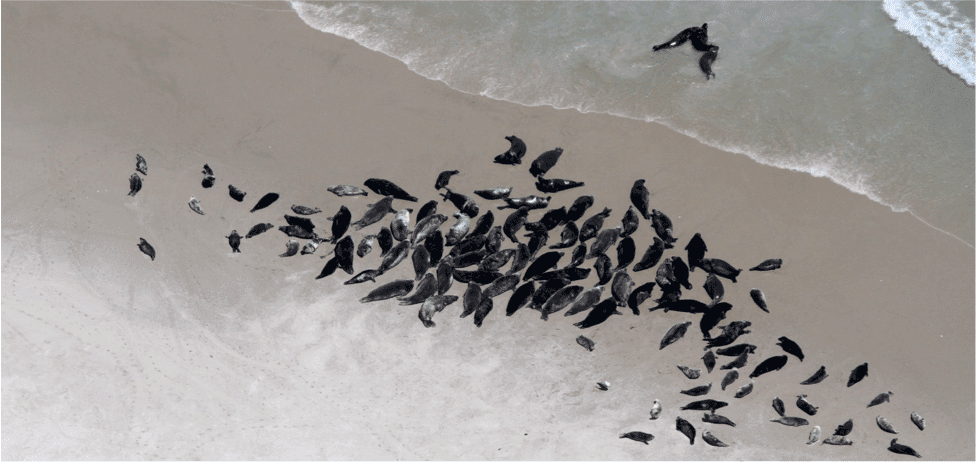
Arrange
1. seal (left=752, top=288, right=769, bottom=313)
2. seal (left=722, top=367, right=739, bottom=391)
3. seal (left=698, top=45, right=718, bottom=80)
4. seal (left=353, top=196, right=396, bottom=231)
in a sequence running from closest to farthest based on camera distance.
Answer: seal (left=722, top=367, right=739, bottom=391), seal (left=752, top=288, right=769, bottom=313), seal (left=353, top=196, right=396, bottom=231), seal (left=698, top=45, right=718, bottom=80)

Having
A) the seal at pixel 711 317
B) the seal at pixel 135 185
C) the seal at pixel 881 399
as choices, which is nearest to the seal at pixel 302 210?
the seal at pixel 135 185

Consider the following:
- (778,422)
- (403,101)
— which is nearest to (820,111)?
(778,422)

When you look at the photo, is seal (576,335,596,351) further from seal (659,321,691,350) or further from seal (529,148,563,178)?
seal (529,148,563,178)

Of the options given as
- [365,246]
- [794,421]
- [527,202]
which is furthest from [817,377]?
[365,246]

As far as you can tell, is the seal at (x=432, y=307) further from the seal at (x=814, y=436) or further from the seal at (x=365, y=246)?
the seal at (x=814, y=436)

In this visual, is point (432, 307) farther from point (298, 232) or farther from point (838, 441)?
point (838, 441)

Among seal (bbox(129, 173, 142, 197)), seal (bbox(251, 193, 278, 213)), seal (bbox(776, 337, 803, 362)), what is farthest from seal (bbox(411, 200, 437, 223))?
seal (bbox(776, 337, 803, 362))

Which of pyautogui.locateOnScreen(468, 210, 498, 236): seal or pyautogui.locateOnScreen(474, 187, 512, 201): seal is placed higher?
pyautogui.locateOnScreen(474, 187, 512, 201): seal

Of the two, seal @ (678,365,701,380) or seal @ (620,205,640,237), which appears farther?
seal @ (620,205,640,237)
